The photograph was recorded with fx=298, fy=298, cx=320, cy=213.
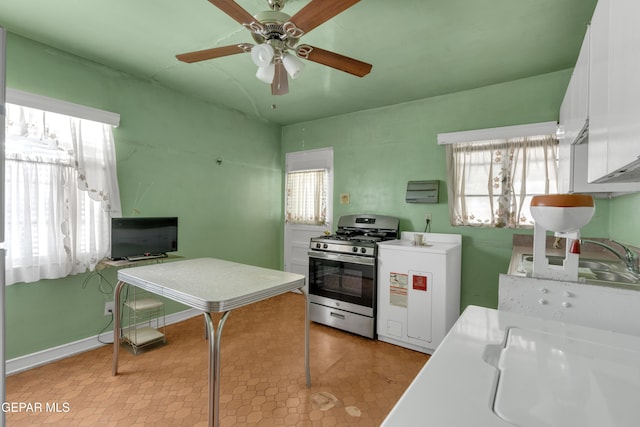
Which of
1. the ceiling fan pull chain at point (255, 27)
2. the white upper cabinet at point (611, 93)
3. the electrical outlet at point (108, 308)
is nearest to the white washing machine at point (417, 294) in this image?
the white upper cabinet at point (611, 93)

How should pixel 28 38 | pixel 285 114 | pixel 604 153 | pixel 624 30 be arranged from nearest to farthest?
pixel 624 30 → pixel 604 153 → pixel 28 38 → pixel 285 114

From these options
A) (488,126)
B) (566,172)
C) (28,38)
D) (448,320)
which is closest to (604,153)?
(566,172)

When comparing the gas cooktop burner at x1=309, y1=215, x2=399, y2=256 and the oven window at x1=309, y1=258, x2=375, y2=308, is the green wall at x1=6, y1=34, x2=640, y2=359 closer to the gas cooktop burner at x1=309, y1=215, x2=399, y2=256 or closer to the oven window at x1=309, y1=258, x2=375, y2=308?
the gas cooktop burner at x1=309, y1=215, x2=399, y2=256

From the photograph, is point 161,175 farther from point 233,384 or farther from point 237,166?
point 233,384

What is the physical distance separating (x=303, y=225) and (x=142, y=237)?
219 cm

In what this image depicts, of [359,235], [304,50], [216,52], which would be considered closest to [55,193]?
[216,52]

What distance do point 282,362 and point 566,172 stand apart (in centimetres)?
255

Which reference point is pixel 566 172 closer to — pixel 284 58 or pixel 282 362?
pixel 284 58

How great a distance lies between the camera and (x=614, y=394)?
0.58m

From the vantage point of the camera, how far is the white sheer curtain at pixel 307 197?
4215mm

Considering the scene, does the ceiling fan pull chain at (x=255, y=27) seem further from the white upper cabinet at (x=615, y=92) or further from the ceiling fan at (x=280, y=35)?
the white upper cabinet at (x=615, y=92)

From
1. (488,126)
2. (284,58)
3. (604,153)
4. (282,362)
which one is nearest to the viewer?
(604,153)

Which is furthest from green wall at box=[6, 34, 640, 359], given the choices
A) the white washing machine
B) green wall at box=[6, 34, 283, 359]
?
the white washing machine

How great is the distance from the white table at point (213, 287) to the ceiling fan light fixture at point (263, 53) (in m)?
1.28
